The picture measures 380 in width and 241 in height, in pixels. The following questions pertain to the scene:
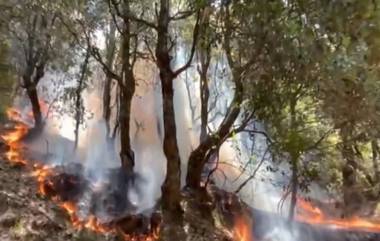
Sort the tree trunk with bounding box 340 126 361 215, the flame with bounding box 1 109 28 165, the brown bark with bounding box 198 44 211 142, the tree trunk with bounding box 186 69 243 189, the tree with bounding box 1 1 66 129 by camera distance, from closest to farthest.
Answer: the tree trunk with bounding box 186 69 243 189 < the tree with bounding box 1 1 66 129 < the brown bark with bounding box 198 44 211 142 < the flame with bounding box 1 109 28 165 < the tree trunk with bounding box 340 126 361 215

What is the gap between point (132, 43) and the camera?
40.1ft

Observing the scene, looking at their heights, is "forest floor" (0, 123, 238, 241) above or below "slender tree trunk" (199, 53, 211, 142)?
below

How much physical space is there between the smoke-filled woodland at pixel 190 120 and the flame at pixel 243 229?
0.05m

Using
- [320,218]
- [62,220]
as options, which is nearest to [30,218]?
[62,220]

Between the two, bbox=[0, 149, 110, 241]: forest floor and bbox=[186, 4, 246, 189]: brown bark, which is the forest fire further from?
bbox=[186, 4, 246, 189]: brown bark

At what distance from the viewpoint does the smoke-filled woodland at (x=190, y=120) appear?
6004 millimetres

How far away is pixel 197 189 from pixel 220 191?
1.11 meters

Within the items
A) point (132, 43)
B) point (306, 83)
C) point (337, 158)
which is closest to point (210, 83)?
point (132, 43)

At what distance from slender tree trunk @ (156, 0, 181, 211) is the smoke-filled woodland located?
0.06 ft

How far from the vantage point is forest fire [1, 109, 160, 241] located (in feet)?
27.1

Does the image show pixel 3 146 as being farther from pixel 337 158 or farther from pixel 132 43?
pixel 337 158

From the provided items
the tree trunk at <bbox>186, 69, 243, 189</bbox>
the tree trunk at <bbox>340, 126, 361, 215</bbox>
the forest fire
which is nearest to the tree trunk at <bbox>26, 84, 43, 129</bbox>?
the forest fire

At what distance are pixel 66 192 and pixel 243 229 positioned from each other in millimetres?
3564

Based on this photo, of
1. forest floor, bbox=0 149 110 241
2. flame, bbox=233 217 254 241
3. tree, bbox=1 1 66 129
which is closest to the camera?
forest floor, bbox=0 149 110 241
